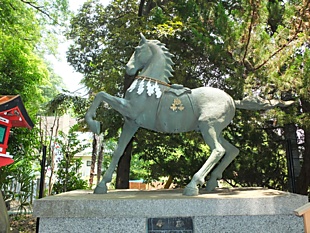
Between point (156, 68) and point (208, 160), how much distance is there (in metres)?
1.37

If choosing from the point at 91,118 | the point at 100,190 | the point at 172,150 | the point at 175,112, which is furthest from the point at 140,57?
the point at 172,150

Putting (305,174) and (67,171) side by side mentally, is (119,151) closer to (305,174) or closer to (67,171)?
(305,174)

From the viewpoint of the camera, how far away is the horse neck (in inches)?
155

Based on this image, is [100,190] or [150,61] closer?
[100,190]

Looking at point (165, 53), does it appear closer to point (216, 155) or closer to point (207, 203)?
point (216, 155)

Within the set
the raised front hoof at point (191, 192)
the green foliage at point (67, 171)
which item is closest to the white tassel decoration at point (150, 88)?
the raised front hoof at point (191, 192)

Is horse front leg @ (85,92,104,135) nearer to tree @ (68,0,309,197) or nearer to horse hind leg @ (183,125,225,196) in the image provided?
horse hind leg @ (183,125,225,196)

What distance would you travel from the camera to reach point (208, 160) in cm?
359

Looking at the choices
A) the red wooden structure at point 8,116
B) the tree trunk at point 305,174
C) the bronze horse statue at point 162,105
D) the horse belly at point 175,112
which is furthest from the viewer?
the tree trunk at point 305,174

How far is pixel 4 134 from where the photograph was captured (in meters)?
4.65

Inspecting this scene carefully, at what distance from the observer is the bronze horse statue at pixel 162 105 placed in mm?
3738

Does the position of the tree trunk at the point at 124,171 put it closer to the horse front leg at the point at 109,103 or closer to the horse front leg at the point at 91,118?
the horse front leg at the point at 109,103

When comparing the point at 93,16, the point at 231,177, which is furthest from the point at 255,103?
the point at 93,16

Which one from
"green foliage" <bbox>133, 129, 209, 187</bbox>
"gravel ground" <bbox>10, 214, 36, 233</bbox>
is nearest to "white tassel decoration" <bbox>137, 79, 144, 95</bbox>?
"green foliage" <bbox>133, 129, 209, 187</bbox>
